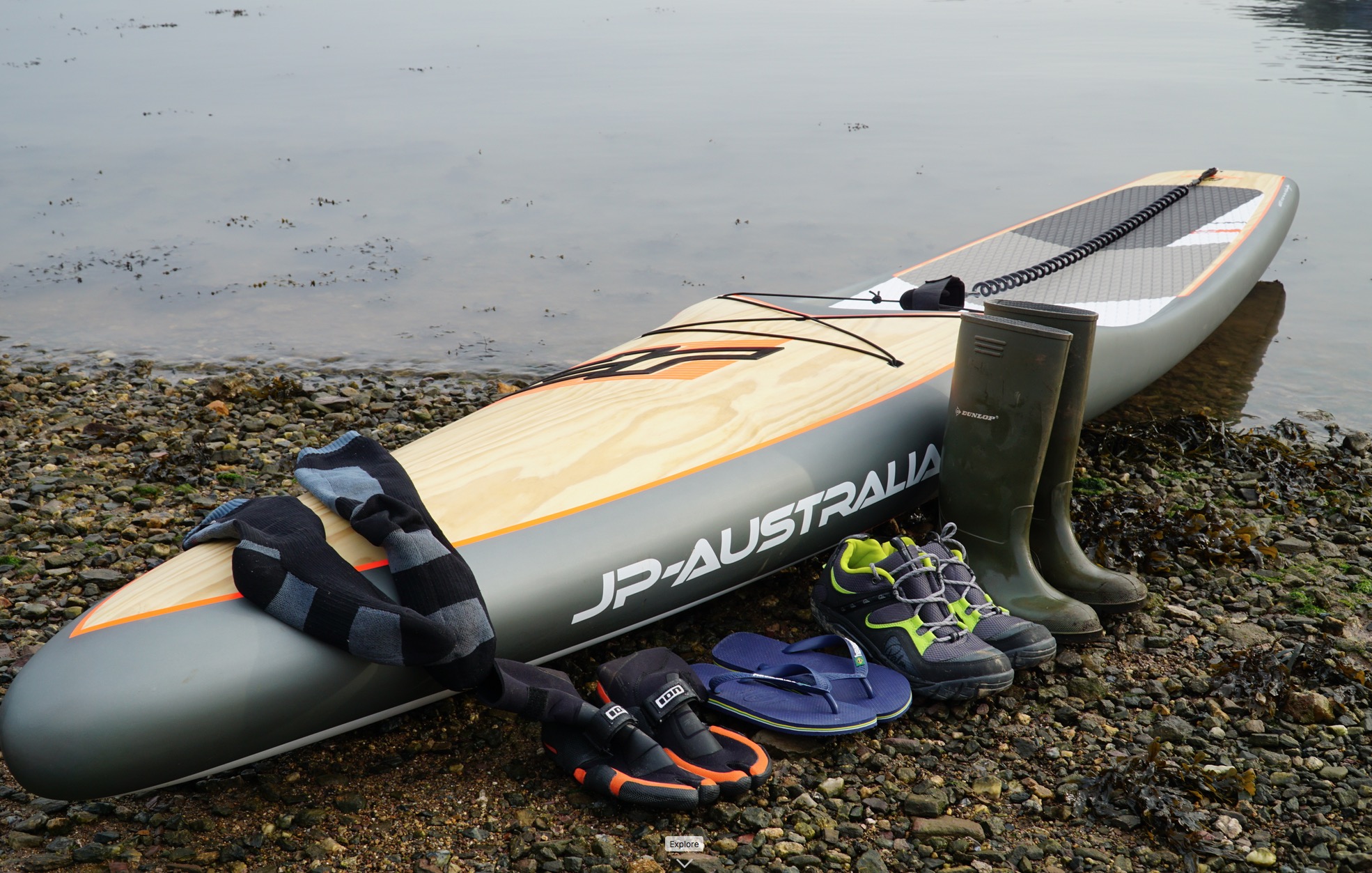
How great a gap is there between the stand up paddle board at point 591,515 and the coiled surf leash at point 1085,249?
314mm

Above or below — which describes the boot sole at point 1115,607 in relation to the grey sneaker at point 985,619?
below

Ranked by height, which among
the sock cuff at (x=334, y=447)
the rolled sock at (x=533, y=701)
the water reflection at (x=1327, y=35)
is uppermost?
the water reflection at (x=1327, y=35)

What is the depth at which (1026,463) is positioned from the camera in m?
2.71

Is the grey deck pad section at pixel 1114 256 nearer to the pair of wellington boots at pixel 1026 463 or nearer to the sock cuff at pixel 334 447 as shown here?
the pair of wellington boots at pixel 1026 463

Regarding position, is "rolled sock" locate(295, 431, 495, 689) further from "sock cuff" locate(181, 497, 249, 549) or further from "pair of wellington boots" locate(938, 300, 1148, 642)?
"pair of wellington boots" locate(938, 300, 1148, 642)

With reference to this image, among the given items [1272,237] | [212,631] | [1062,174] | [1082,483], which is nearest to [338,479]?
[212,631]

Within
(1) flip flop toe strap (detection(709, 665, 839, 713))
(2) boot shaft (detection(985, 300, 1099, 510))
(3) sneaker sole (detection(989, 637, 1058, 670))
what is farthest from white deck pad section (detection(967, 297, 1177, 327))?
(1) flip flop toe strap (detection(709, 665, 839, 713))

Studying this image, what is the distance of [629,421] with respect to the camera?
2.84 m

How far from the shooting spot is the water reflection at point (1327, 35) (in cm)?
1620

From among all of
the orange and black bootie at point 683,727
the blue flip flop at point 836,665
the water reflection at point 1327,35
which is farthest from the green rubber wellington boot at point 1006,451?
the water reflection at point 1327,35

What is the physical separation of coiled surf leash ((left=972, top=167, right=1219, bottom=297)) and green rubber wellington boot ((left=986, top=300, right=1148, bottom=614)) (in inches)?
67.4

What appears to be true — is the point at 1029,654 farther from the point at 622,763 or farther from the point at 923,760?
the point at 622,763

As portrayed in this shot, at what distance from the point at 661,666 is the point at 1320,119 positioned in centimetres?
1391

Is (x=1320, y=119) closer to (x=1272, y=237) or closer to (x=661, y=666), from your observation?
(x=1272, y=237)
